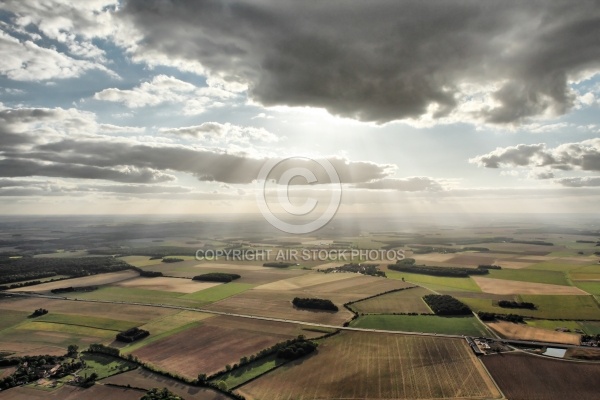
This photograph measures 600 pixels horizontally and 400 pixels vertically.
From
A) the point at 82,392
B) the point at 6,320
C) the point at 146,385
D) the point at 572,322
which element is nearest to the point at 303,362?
the point at 146,385

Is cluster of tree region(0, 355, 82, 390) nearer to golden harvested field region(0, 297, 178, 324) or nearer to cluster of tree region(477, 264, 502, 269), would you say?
golden harvested field region(0, 297, 178, 324)

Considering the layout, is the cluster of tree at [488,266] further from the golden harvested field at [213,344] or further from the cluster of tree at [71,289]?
the cluster of tree at [71,289]

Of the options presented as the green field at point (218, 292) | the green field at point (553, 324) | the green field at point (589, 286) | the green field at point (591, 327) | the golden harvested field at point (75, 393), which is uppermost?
the green field at point (589, 286)

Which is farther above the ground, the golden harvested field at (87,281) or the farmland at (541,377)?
the farmland at (541,377)

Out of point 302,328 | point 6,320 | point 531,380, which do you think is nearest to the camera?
point 531,380

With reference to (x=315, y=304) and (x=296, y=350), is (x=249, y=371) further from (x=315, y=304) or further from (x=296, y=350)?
(x=315, y=304)

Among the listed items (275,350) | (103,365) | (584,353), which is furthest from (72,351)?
(584,353)

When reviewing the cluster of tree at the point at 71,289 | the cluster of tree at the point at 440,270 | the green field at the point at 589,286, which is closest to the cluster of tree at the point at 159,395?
the cluster of tree at the point at 71,289

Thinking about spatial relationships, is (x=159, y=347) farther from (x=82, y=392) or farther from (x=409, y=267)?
(x=409, y=267)

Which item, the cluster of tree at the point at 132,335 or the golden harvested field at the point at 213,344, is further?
the cluster of tree at the point at 132,335
